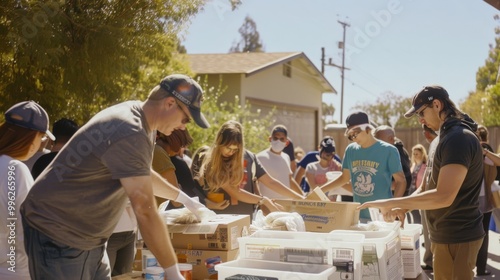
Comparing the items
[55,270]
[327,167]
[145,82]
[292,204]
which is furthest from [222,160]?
[327,167]

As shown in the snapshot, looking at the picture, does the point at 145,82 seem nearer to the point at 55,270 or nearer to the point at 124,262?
the point at 124,262

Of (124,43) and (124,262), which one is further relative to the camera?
(124,43)

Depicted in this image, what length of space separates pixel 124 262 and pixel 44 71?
301cm

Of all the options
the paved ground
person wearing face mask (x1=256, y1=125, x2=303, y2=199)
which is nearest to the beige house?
the paved ground

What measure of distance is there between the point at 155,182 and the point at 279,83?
20.8 m

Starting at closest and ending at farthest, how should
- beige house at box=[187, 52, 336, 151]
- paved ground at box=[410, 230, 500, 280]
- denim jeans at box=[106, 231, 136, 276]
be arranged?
denim jeans at box=[106, 231, 136, 276] → paved ground at box=[410, 230, 500, 280] → beige house at box=[187, 52, 336, 151]

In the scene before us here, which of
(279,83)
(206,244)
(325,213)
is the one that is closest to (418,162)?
(325,213)

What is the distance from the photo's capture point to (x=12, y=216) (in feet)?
10.7

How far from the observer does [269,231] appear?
3480 millimetres

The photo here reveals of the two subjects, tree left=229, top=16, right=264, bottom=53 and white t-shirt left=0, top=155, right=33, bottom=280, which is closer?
white t-shirt left=0, top=155, right=33, bottom=280

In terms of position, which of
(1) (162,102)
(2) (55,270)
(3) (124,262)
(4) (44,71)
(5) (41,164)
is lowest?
(3) (124,262)

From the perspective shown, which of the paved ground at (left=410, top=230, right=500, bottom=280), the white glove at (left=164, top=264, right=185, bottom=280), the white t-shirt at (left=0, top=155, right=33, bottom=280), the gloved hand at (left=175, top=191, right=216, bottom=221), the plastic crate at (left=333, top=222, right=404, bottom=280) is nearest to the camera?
the white glove at (left=164, top=264, right=185, bottom=280)

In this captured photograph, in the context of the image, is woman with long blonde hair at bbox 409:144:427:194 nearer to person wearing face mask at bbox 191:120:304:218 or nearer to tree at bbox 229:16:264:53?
person wearing face mask at bbox 191:120:304:218

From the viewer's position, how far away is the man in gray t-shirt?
8.41ft
